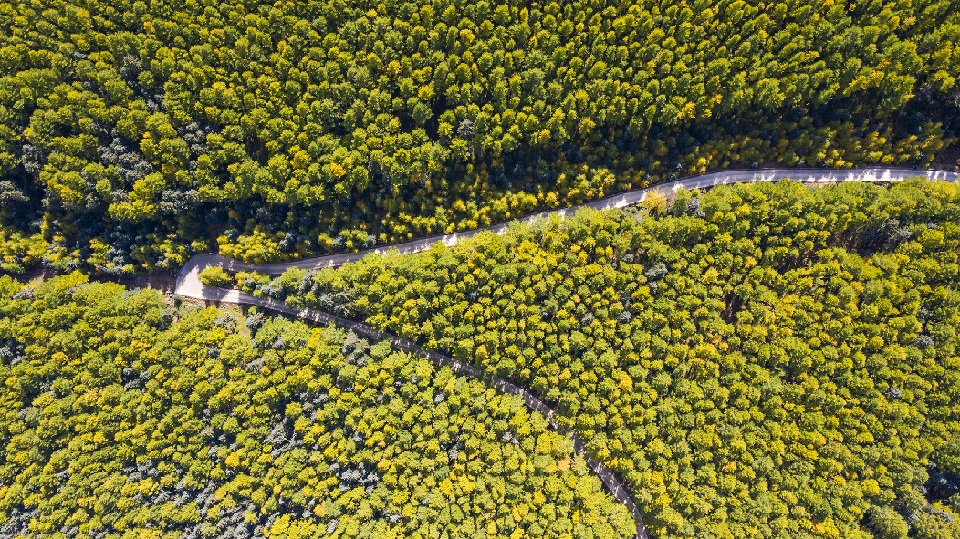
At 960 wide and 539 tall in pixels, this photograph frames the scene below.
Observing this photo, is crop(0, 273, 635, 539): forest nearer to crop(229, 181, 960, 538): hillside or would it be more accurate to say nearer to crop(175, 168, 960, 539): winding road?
crop(175, 168, 960, 539): winding road

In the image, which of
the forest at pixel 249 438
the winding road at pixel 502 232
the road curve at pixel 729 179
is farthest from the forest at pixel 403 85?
the forest at pixel 249 438

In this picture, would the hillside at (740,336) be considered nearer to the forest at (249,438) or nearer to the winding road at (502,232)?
the winding road at (502,232)

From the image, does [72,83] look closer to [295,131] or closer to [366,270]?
[295,131]

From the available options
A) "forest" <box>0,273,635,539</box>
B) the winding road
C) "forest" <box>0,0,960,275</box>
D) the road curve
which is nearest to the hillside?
the road curve

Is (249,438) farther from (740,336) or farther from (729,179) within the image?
(729,179)

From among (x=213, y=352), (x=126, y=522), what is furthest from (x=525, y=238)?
(x=126, y=522)

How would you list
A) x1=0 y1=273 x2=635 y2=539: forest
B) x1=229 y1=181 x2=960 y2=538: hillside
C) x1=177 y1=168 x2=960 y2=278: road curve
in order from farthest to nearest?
x1=177 y1=168 x2=960 y2=278: road curve < x1=0 y1=273 x2=635 y2=539: forest < x1=229 y1=181 x2=960 y2=538: hillside
